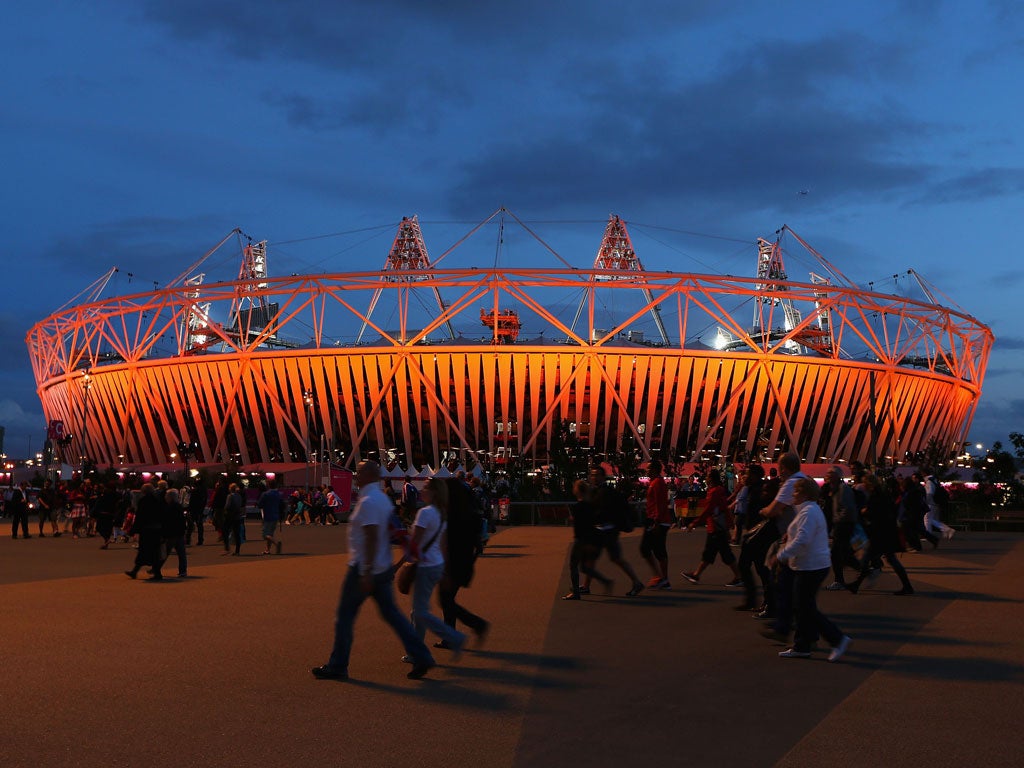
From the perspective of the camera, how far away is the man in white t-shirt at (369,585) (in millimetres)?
7324

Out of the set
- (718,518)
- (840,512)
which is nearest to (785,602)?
(840,512)

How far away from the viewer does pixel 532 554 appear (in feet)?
65.3

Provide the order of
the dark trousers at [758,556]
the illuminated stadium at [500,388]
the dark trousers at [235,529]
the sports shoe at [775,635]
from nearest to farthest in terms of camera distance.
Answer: the sports shoe at [775,635] → the dark trousers at [758,556] → the dark trousers at [235,529] → the illuminated stadium at [500,388]

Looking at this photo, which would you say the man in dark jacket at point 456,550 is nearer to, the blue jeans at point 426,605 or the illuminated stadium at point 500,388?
the blue jeans at point 426,605

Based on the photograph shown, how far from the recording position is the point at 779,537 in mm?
10828

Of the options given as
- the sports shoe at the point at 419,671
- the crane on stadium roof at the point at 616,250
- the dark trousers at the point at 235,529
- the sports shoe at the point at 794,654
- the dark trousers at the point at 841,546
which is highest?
the crane on stadium roof at the point at 616,250

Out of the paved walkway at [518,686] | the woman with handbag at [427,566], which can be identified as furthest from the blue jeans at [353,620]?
the woman with handbag at [427,566]

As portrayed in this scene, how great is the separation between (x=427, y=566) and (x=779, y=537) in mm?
4169

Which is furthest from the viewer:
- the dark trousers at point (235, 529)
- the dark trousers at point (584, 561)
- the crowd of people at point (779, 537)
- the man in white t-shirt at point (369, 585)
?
the dark trousers at point (235, 529)

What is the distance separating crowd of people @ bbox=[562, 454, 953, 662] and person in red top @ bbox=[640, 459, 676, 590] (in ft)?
0.04

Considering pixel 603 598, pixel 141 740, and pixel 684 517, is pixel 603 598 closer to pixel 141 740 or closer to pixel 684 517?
pixel 141 740

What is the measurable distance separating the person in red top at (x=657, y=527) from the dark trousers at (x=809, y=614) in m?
4.66

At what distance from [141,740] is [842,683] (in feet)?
14.8

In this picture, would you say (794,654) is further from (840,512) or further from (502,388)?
(502,388)
